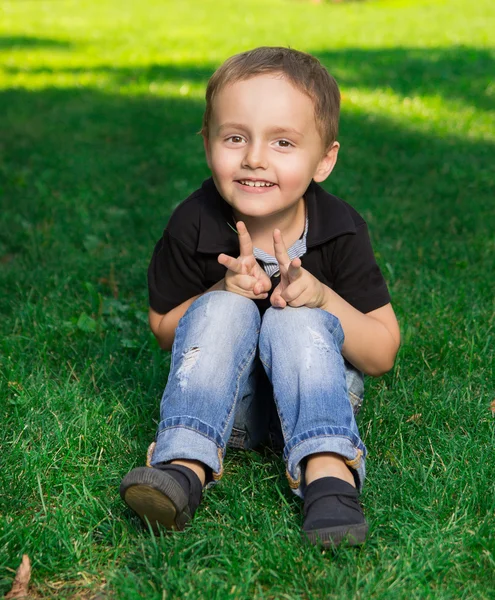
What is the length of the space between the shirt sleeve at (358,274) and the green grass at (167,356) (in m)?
0.40

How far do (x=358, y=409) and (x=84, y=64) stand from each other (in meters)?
8.69

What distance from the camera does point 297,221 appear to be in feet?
8.55

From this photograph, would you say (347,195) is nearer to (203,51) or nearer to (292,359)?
(292,359)

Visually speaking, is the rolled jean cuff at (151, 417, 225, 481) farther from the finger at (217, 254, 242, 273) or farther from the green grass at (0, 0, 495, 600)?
the finger at (217, 254, 242, 273)

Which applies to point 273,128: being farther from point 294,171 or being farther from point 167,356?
point 167,356

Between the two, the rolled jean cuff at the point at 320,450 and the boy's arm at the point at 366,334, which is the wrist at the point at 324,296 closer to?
the boy's arm at the point at 366,334

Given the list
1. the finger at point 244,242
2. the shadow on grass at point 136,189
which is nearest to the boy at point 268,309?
the finger at point 244,242

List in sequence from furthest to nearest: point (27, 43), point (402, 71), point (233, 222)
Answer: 1. point (27, 43)
2. point (402, 71)
3. point (233, 222)

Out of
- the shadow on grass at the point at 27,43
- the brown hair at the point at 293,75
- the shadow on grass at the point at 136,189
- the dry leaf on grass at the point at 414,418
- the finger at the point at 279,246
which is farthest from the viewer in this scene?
the shadow on grass at the point at 27,43

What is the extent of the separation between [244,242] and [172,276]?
14.2 inches

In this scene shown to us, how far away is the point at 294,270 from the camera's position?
2273mm

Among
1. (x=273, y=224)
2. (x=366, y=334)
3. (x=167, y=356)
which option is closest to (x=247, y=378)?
(x=366, y=334)

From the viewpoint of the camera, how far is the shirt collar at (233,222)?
2525 millimetres

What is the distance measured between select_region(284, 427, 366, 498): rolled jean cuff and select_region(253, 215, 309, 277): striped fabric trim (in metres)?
0.55
